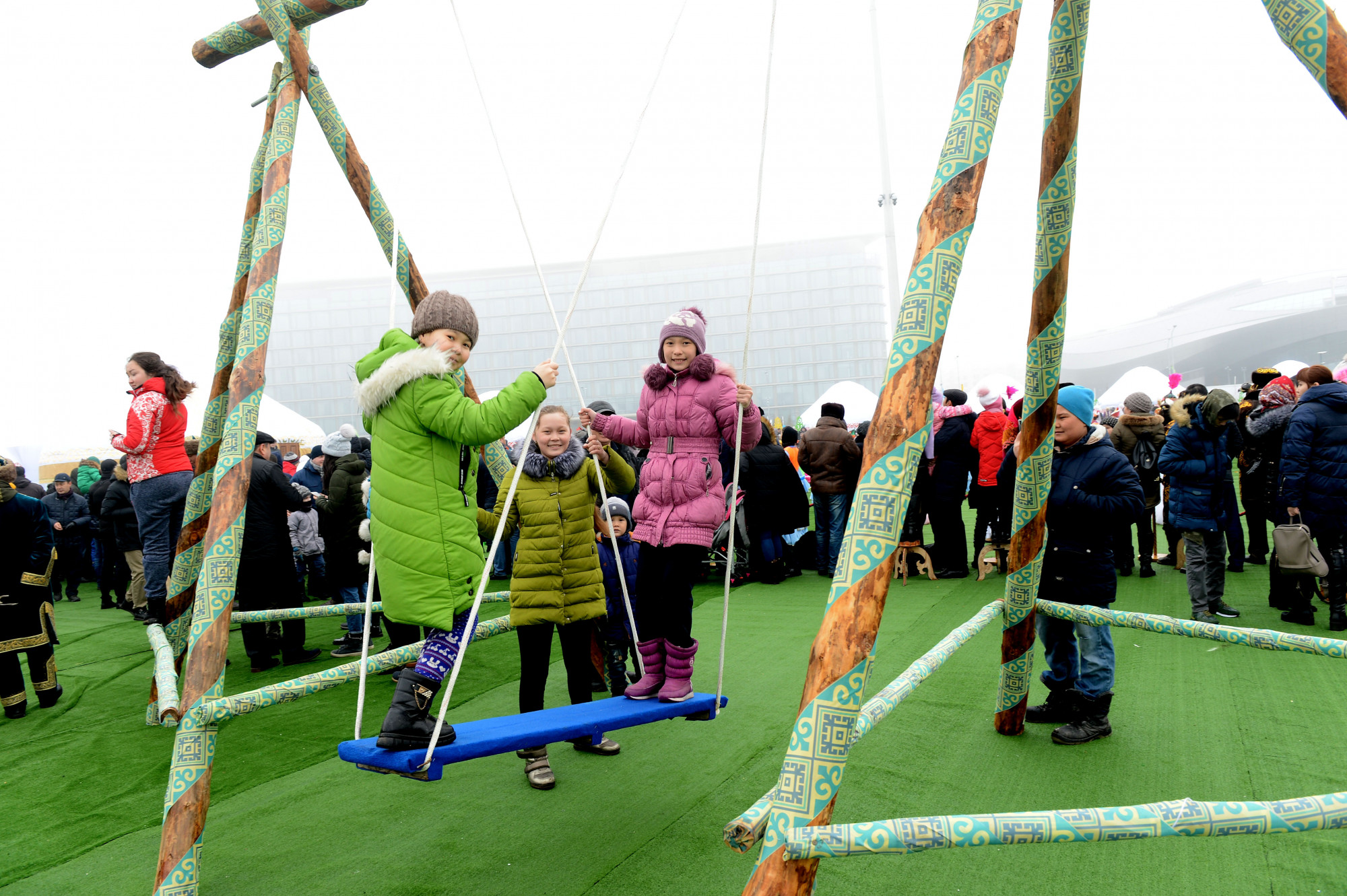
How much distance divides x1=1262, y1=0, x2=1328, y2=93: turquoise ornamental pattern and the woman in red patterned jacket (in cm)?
538

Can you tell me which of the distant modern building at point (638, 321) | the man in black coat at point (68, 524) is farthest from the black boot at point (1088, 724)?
the distant modern building at point (638, 321)

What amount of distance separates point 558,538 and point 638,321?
41.6 metres

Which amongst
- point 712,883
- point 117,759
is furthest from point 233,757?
point 712,883

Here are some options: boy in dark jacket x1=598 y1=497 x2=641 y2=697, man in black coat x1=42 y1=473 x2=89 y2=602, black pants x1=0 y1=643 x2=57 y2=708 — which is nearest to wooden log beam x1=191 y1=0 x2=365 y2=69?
boy in dark jacket x1=598 y1=497 x2=641 y2=697

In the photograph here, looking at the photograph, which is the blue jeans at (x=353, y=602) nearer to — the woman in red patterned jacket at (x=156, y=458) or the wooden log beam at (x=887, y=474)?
the woman in red patterned jacket at (x=156, y=458)

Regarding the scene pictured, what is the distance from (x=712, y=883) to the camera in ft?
8.54

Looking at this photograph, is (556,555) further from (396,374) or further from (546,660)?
(396,374)

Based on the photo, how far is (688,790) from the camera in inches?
132

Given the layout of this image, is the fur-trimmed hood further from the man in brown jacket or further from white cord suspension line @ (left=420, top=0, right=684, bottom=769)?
the man in brown jacket

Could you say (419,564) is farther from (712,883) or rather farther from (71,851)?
(71,851)

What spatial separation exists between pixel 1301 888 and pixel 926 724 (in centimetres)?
163

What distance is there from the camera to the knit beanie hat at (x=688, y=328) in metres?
3.29

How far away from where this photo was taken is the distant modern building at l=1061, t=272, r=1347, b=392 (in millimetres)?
45781

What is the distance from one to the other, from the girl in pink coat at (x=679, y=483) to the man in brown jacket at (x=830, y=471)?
5.03m
